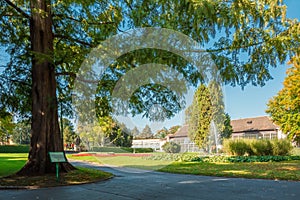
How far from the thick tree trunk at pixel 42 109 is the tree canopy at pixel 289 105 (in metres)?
17.8

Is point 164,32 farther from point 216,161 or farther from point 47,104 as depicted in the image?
point 216,161

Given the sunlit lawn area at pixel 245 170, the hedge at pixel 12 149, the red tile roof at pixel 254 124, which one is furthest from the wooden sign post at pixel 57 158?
the hedge at pixel 12 149

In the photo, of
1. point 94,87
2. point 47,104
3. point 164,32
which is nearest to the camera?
point 164,32

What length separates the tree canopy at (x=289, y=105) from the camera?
69.3 ft

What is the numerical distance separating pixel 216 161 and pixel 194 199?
1126 cm

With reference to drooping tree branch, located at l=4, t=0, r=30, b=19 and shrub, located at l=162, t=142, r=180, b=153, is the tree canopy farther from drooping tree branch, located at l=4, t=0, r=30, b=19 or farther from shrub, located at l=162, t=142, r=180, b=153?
drooping tree branch, located at l=4, t=0, r=30, b=19

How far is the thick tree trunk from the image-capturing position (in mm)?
8688

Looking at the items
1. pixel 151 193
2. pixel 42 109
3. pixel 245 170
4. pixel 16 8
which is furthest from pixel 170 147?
pixel 151 193

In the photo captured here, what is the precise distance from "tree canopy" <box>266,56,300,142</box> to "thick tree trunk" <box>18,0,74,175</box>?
699 inches

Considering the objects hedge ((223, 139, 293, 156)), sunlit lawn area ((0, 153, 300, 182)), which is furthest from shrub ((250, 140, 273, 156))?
sunlit lawn area ((0, 153, 300, 182))

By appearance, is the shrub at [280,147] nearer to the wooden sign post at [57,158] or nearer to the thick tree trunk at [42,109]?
the thick tree trunk at [42,109]

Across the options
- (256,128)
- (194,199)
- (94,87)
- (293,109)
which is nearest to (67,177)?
(94,87)

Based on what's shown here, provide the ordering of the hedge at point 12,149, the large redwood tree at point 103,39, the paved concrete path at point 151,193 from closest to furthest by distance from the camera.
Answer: the large redwood tree at point 103,39, the paved concrete path at point 151,193, the hedge at point 12,149

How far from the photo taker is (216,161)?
16.2 meters
